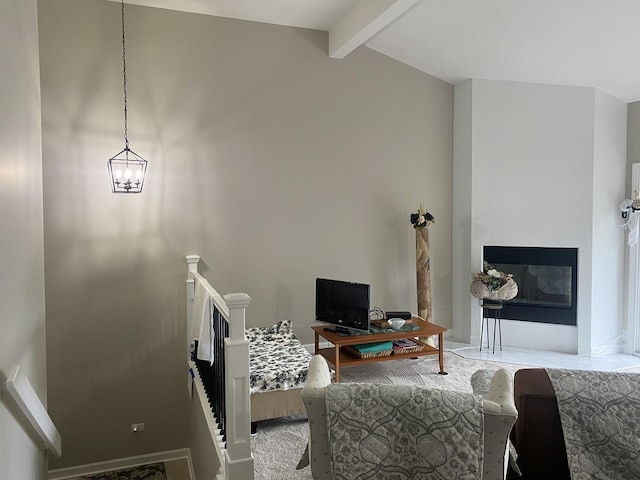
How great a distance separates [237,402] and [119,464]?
2700 millimetres

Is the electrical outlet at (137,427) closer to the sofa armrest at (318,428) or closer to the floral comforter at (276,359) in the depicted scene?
the floral comforter at (276,359)

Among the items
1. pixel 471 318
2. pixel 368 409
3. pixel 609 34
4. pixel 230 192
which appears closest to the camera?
pixel 368 409

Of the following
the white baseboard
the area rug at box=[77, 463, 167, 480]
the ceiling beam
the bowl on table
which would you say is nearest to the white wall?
the bowl on table

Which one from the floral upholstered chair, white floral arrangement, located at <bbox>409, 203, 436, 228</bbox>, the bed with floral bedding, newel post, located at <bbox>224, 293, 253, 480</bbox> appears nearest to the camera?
the floral upholstered chair

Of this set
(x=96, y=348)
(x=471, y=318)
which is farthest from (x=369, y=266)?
(x=96, y=348)

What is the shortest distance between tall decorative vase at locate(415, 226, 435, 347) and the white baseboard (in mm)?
2606

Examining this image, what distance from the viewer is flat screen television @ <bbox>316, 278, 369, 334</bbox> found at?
425cm

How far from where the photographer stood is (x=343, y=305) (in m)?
4.38

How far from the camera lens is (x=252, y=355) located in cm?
388

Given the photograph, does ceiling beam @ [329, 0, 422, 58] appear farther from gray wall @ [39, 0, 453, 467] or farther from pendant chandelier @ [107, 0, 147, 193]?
pendant chandelier @ [107, 0, 147, 193]

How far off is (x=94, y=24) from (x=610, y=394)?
4.34 metres

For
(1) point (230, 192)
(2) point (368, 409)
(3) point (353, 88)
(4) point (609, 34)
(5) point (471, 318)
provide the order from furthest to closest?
(5) point (471, 318), (3) point (353, 88), (1) point (230, 192), (4) point (609, 34), (2) point (368, 409)

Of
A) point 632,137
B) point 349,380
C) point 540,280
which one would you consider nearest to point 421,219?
point 540,280

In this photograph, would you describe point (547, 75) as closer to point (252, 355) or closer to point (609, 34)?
point (609, 34)
